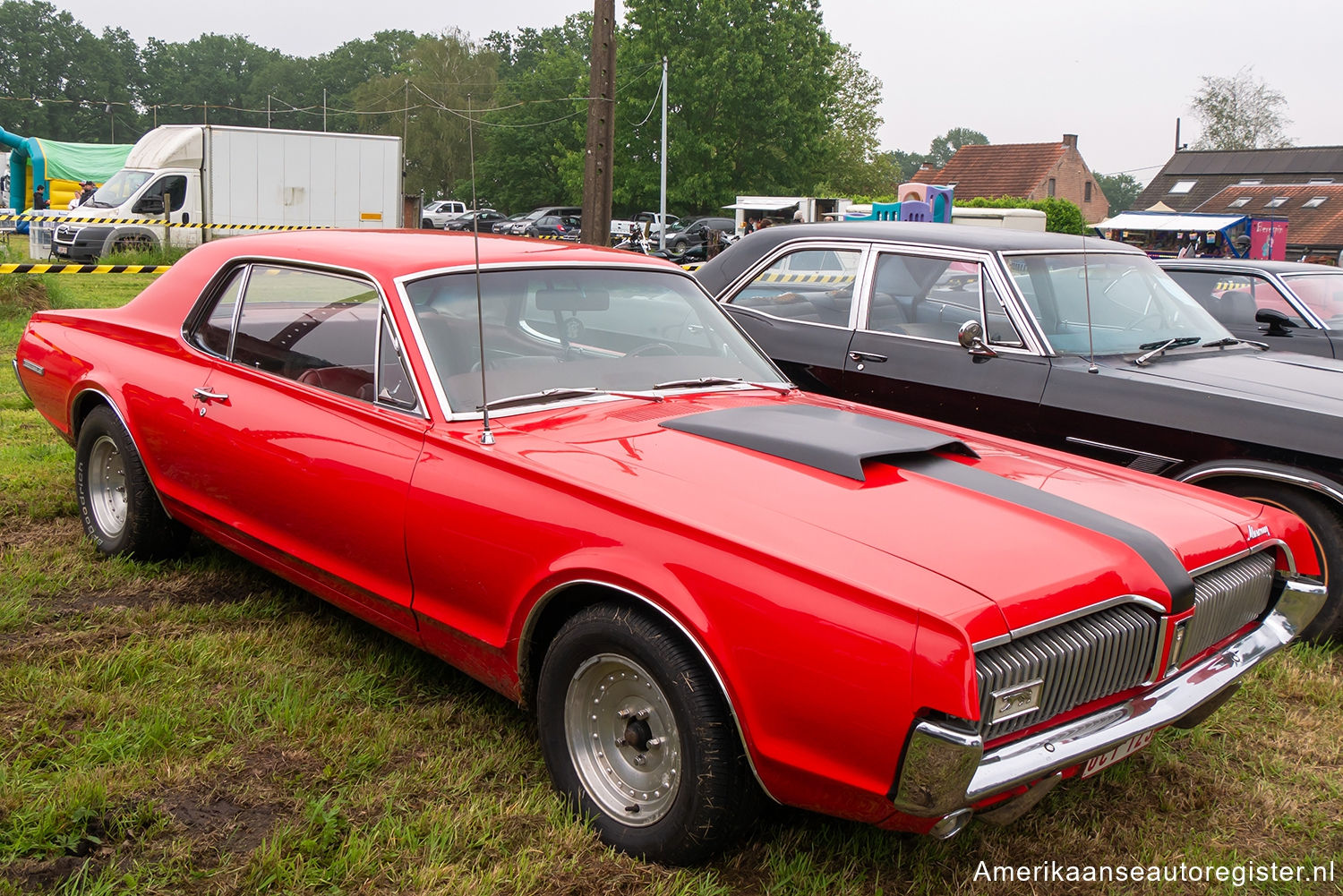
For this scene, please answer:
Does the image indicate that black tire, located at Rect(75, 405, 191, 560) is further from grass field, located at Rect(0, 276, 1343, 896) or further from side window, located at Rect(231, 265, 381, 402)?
side window, located at Rect(231, 265, 381, 402)

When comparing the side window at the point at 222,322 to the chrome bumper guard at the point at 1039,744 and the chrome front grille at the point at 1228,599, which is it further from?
the chrome front grille at the point at 1228,599

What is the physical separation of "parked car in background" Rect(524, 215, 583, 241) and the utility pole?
84.9 ft

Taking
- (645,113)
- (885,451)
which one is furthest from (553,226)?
(885,451)

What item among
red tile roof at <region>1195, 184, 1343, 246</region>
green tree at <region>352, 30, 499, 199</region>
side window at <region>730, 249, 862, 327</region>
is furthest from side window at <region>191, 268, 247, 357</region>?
green tree at <region>352, 30, 499, 199</region>

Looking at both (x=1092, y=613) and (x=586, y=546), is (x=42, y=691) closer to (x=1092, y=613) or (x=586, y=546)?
(x=586, y=546)

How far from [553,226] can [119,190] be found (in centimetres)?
2070

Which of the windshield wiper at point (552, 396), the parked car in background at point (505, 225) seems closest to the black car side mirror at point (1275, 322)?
the windshield wiper at point (552, 396)

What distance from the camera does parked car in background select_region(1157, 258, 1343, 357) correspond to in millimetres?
7617

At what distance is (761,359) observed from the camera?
13.4 ft

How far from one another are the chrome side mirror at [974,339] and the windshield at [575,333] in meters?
1.20

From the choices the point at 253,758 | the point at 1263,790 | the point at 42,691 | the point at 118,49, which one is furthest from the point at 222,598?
the point at 118,49

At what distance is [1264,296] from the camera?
26.1ft

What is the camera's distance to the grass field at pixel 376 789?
8.53 ft

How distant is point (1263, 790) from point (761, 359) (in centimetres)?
214
